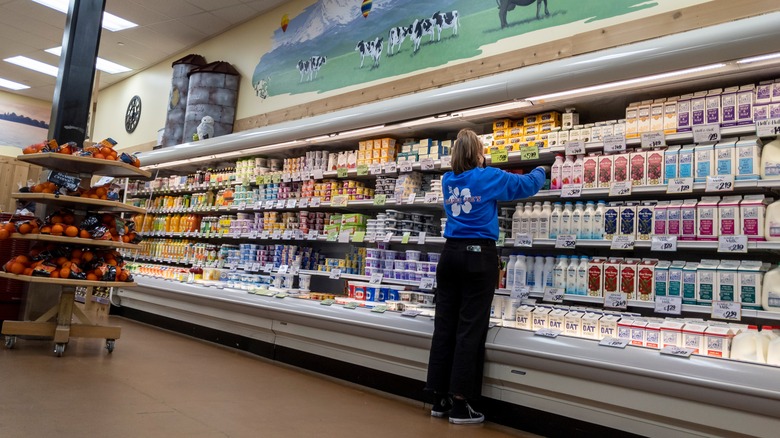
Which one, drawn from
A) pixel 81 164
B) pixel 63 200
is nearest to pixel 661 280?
pixel 63 200

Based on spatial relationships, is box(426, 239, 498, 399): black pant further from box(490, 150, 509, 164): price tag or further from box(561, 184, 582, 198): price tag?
box(490, 150, 509, 164): price tag

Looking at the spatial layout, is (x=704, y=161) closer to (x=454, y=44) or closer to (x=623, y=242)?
(x=623, y=242)

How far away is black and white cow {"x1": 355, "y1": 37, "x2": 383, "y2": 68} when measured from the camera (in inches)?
241

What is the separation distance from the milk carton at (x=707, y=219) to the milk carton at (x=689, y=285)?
0.59 ft

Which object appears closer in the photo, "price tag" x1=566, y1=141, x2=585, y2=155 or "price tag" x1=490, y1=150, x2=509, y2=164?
"price tag" x1=566, y1=141, x2=585, y2=155

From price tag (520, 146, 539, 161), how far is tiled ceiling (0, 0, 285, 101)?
206 inches

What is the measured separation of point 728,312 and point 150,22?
8.86 metres

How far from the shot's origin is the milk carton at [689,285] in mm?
2984

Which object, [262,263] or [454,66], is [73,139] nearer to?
[262,263]

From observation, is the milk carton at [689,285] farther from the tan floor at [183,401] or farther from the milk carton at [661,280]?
the tan floor at [183,401]

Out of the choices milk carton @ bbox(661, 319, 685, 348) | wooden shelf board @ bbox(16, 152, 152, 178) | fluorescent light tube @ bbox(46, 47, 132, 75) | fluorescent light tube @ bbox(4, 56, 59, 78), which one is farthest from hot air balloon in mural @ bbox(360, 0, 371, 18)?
fluorescent light tube @ bbox(4, 56, 59, 78)

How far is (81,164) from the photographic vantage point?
481 cm

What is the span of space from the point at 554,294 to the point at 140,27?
8307 millimetres

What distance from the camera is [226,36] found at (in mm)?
8773
